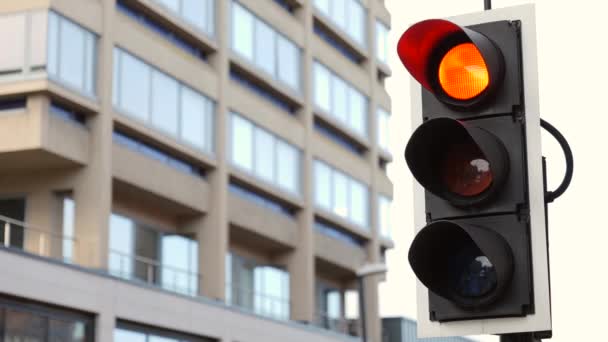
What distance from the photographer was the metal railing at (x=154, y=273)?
35.8 m

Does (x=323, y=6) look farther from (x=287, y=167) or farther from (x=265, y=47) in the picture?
(x=287, y=167)

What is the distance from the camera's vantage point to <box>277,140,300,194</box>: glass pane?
46.2 m

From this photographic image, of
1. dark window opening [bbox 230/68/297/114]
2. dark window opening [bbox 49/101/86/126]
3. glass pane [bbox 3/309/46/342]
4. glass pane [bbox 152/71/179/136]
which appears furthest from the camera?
dark window opening [bbox 230/68/297/114]

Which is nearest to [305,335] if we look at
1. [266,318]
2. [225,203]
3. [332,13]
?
[266,318]

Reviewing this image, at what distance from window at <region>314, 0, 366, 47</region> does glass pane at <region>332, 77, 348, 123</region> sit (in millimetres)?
2371

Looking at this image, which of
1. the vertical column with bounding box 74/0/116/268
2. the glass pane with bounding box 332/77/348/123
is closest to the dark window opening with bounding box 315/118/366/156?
the glass pane with bounding box 332/77/348/123

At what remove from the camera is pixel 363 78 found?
5412cm

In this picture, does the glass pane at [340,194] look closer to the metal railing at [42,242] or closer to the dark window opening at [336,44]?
the dark window opening at [336,44]

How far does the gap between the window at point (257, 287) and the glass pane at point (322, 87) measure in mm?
6958

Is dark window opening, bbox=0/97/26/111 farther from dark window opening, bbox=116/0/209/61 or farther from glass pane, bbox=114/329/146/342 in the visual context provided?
glass pane, bbox=114/329/146/342

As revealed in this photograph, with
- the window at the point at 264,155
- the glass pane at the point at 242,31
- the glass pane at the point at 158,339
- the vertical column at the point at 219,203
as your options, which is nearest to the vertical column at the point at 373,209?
the window at the point at 264,155

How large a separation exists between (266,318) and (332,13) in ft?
48.2

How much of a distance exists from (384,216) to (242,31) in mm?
14068

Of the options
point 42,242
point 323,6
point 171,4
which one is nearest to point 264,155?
point 171,4
